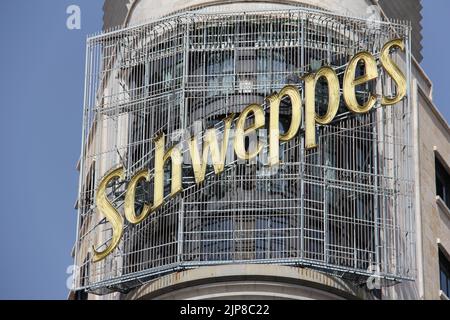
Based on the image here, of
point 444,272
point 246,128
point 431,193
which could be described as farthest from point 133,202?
point 444,272

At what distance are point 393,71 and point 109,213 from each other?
916 centimetres

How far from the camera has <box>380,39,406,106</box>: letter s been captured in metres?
74.8

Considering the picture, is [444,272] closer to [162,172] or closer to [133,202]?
[162,172]

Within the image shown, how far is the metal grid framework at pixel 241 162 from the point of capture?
2879 inches

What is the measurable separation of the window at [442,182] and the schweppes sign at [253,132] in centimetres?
795

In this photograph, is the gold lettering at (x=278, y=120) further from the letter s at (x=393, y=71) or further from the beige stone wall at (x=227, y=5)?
the beige stone wall at (x=227, y=5)

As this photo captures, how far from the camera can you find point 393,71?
7519cm

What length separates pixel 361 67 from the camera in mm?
76062
